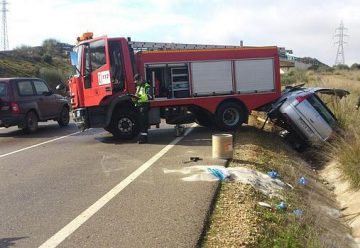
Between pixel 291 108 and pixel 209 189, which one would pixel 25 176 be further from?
pixel 291 108

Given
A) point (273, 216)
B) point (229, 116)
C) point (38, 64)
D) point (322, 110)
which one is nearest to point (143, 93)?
point (229, 116)

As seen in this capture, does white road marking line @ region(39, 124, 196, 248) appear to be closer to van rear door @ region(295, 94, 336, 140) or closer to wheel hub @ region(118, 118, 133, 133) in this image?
wheel hub @ region(118, 118, 133, 133)

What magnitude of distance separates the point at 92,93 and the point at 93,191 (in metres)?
6.47

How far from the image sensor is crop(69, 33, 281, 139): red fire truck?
13.6m

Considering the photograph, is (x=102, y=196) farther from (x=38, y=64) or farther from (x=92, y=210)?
(x=38, y=64)

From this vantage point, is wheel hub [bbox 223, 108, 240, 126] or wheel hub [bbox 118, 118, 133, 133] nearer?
wheel hub [bbox 118, 118, 133, 133]

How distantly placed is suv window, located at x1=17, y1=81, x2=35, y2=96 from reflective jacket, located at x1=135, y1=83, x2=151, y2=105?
5.51m

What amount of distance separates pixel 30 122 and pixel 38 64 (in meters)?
49.6

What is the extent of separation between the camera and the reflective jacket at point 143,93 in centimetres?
1280

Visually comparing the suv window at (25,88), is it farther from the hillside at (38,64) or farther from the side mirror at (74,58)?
the hillside at (38,64)

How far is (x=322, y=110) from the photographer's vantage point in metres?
13.7

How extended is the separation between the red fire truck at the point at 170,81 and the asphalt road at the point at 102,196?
3.97 ft

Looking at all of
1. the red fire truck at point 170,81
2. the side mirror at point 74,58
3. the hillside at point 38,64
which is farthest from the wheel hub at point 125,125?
the hillside at point 38,64

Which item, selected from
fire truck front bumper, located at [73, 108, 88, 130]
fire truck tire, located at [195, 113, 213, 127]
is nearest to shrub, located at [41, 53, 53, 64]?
fire truck tire, located at [195, 113, 213, 127]
